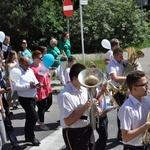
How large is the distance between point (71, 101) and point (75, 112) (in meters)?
0.14

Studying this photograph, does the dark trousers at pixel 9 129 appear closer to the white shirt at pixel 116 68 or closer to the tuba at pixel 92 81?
the white shirt at pixel 116 68

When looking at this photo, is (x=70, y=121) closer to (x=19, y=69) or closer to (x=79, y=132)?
(x=79, y=132)

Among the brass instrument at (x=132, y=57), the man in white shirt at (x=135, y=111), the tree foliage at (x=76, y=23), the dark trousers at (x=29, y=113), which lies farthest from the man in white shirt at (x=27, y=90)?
the tree foliage at (x=76, y=23)

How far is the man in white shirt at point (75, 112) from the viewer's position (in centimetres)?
418

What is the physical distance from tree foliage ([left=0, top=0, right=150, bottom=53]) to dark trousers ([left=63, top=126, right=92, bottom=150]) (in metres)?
14.5

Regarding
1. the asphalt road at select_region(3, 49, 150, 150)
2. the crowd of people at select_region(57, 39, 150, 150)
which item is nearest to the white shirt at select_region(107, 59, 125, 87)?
the crowd of people at select_region(57, 39, 150, 150)

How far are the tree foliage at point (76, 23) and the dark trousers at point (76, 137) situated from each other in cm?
1454

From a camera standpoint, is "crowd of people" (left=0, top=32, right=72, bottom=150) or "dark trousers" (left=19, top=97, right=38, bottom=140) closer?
"crowd of people" (left=0, top=32, right=72, bottom=150)

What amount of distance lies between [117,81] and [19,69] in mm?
1761

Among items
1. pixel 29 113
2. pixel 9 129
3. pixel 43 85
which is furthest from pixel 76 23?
pixel 9 129

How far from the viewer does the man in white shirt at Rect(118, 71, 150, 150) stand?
3.58 metres

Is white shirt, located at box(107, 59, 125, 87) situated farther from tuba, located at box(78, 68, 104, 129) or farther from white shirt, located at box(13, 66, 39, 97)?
tuba, located at box(78, 68, 104, 129)

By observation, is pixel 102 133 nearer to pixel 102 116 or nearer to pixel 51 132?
pixel 102 116

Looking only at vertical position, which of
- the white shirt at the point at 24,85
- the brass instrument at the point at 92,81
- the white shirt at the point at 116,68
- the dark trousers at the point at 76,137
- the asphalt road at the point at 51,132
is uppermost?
the brass instrument at the point at 92,81
